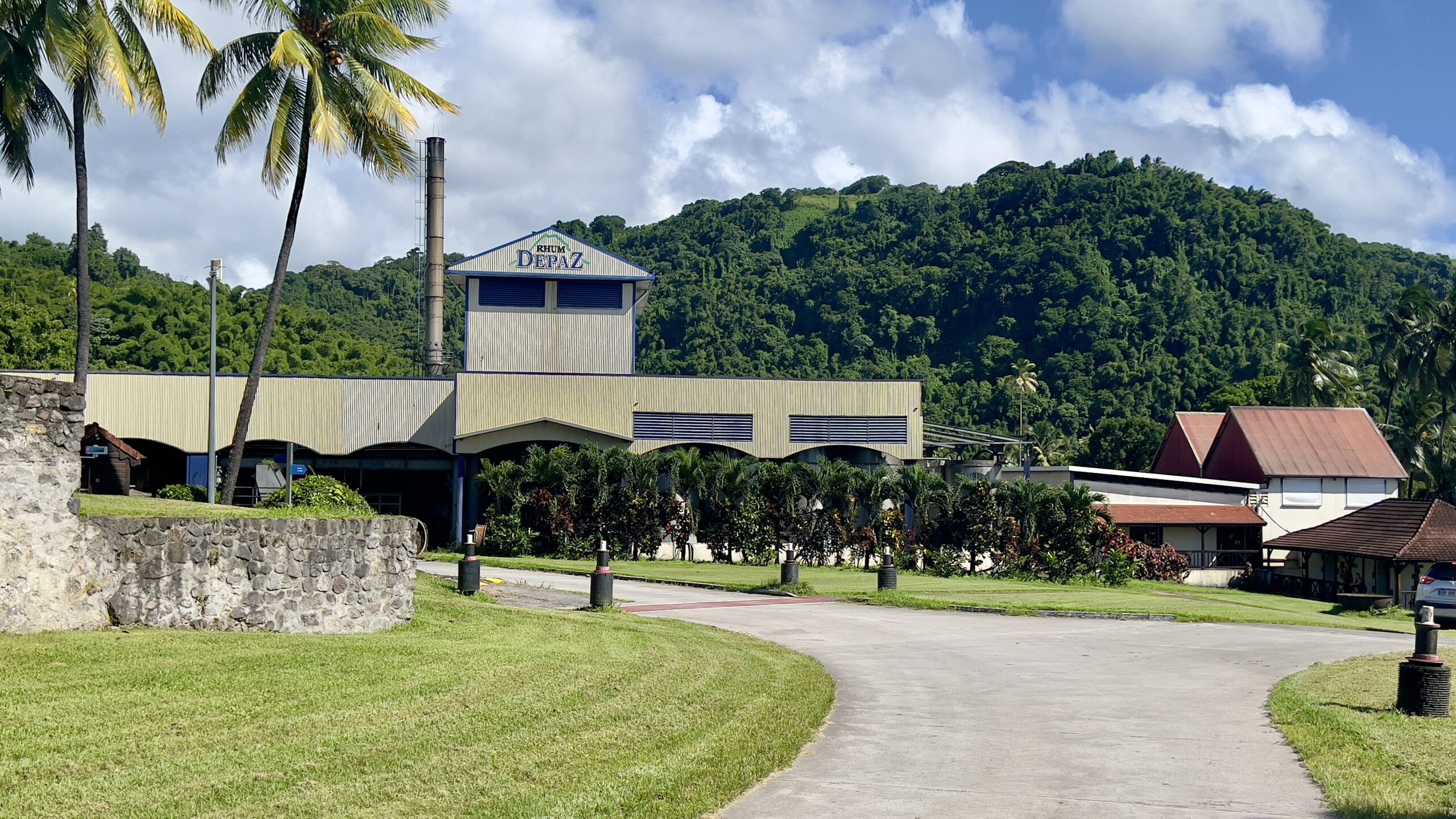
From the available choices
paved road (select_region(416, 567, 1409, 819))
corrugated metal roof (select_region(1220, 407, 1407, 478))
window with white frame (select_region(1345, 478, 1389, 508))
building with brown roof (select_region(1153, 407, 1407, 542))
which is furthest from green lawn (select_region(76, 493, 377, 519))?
window with white frame (select_region(1345, 478, 1389, 508))

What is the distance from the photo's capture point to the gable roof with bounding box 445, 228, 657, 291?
47.4 metres

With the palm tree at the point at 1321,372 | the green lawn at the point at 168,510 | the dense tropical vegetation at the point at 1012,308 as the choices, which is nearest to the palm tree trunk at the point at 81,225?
the green lawn at the point at 168,510

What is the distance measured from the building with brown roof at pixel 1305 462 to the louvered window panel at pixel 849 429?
1636 centimetres

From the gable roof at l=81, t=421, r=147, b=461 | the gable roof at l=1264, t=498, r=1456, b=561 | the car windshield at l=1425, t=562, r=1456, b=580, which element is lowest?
the car windshield at l=1425, t=562, r=1456, b=580

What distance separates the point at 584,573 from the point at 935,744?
22.7 meters

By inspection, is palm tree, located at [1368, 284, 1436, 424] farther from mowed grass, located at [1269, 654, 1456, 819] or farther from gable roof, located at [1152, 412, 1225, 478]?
mowed grass, located at [1269, 654, 1456, 819]

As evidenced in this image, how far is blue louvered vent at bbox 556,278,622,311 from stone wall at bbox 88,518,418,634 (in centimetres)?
3116

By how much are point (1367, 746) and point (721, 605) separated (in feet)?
54.4

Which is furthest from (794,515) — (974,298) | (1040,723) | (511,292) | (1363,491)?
(974,298)

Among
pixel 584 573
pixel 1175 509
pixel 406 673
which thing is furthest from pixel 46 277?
pixel 406 673

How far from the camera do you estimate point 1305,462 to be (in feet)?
181

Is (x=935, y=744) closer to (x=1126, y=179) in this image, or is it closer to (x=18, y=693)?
(x=18, y=693)

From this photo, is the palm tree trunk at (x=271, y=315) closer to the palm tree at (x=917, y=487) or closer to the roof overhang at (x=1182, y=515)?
the palm tree at (x=917, y=487)

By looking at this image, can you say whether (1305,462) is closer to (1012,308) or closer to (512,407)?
(512,407)
